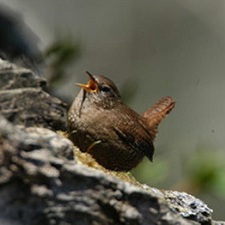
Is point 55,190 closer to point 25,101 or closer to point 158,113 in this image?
point 25,101

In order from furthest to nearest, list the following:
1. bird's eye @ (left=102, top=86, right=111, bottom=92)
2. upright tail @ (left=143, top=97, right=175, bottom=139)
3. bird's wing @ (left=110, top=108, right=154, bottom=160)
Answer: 1. upright tail @ (left=143, top=97, right=175, bottom=139)
2. bird's eye @ (left=102, top=86, right=111, bottom=92)
3. bird's wing @ (left=110, top=108, right=154, bottom=160)

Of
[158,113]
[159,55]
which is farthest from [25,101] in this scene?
[159,55]

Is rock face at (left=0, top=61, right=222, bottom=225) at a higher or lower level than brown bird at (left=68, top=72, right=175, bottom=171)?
lower

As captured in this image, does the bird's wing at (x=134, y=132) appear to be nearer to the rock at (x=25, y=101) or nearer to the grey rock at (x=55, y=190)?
the rock at (x=25, y=101)

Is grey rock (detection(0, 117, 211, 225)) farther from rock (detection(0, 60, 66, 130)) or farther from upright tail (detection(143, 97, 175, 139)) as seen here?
upright tail (detection(143, 97, 175, 139))

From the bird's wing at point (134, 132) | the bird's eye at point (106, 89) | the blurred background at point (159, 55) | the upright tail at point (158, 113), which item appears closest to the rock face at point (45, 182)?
the bird's wing at point (134, 132)

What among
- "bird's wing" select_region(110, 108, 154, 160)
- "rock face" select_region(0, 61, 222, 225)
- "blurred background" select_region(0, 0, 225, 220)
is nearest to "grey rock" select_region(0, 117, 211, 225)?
"rock face" select_region(0, 61, 222, 225)

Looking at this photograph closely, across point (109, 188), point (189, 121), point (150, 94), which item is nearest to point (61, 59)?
point (150, 94)
